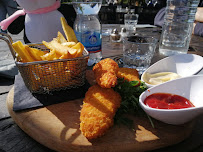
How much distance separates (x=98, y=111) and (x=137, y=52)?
35.8 inches

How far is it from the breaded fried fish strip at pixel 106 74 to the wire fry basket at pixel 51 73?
138mm

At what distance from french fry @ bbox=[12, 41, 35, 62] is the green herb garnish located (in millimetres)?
663

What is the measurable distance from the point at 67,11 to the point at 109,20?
25.9 feet

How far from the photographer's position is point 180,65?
1405mm

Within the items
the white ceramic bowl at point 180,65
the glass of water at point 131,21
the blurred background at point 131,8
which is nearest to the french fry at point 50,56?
the white ceramic bowl at point 180,65

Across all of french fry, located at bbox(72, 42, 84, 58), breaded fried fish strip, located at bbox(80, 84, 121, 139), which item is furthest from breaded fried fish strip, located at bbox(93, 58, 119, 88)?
french fry, located at bbox(72, 42, 84, 58)

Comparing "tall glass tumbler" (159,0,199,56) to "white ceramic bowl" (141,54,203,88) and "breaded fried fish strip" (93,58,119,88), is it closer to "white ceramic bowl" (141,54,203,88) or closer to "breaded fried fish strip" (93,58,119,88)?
"white ceramic bowl" (141,54,203,88)

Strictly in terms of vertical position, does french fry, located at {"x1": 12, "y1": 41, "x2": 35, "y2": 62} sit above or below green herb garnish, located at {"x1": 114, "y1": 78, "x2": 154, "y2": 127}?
above

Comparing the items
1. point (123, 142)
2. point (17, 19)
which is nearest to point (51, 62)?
point (123, 142)

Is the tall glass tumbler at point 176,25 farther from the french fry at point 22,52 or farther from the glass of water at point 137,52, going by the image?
the french fry at point 22,52

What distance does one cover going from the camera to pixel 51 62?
1060 millimetres

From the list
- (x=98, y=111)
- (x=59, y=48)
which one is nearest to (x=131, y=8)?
(x=59, y=48)

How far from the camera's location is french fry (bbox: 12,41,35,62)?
105 centimetres

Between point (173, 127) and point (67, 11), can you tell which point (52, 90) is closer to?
point (173, 127)
